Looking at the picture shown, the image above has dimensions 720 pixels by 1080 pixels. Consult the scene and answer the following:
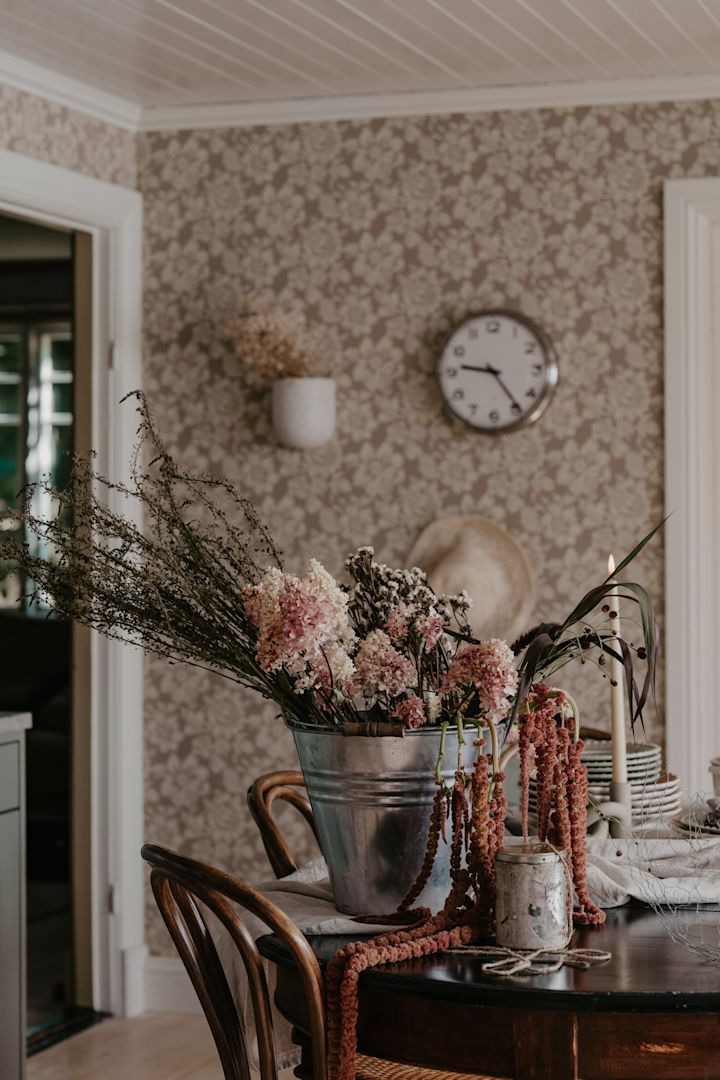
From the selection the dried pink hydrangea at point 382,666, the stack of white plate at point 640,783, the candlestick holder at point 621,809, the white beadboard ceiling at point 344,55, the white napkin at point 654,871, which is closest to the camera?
the dried pink hydrangea at point 382,666

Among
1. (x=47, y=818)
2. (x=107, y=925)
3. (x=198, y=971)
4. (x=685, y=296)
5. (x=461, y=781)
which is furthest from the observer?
(x=47, y=818)

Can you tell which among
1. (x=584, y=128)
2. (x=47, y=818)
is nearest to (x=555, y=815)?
(x=584, y=128)

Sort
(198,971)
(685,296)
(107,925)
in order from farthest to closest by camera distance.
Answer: (107,925), (685,296), (198,971)

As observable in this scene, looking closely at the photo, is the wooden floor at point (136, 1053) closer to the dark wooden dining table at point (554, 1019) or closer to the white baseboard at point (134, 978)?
the white baseboard at point (134, 978)

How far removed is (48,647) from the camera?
625cm

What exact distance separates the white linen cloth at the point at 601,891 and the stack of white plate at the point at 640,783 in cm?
25

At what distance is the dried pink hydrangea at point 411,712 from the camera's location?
179cm

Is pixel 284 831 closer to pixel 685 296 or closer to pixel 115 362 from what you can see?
pixel 115 362

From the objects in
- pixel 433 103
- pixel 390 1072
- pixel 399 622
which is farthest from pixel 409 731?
pixel 433 103

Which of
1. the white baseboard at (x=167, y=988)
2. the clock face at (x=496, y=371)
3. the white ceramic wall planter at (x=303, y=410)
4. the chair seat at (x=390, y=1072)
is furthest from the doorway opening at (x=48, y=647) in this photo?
the chair seat at (x=390, y=1072)

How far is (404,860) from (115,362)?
2738mm

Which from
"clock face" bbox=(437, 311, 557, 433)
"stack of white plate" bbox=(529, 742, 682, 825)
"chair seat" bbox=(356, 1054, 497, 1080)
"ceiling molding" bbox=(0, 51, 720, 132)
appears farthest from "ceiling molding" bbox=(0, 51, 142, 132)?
"chair seat" bbox=(356, 1054, 497, 1080)

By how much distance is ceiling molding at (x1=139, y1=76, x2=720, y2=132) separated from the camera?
13.0 feet

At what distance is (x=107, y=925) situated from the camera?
4.27m
